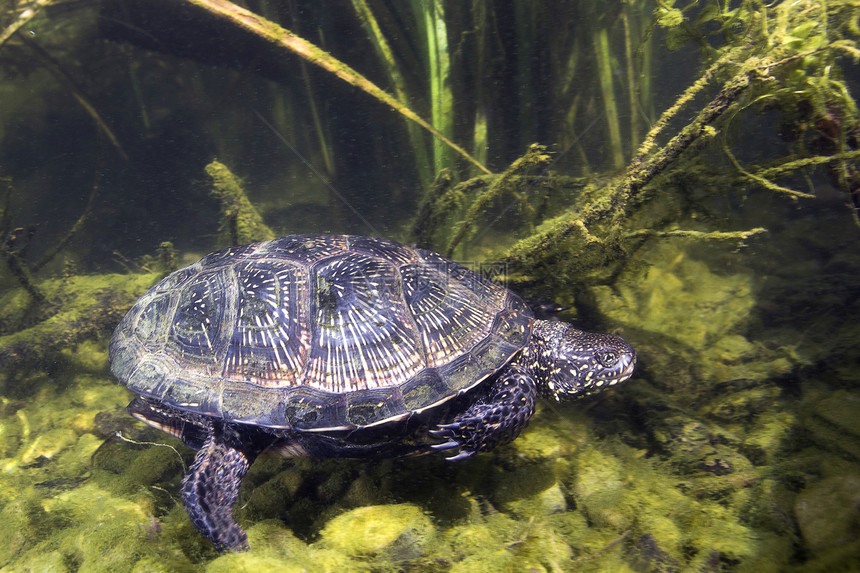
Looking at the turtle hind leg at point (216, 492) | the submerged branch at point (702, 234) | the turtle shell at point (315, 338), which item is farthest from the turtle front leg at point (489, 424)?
the submerged branch at point (702, 234)

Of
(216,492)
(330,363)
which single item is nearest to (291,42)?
(330,363)

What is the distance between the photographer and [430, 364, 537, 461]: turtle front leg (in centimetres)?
232

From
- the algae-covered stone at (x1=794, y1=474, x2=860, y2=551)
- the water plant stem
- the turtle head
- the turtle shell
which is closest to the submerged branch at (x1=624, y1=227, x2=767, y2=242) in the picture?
the turtle head

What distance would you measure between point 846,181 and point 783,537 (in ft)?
8.88

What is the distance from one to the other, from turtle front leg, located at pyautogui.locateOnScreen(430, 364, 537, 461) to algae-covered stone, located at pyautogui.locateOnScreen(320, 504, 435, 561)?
42 cm

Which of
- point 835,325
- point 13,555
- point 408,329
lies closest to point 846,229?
point 835,325

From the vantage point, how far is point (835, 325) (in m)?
3.32

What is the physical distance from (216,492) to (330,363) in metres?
1.05

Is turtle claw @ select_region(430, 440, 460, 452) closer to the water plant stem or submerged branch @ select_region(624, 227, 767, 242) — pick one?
submerged branch @ select_region(624, 227, 767, 242)

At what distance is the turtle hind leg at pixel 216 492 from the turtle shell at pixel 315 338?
0.33m

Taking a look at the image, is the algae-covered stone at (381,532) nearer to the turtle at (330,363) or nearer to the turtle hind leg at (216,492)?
the turtle at (330,363)

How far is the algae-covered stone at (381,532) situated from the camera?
1.97 metres

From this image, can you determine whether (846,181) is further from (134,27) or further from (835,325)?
(134,27)

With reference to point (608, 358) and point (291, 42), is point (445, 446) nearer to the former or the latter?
point (608, 358)
